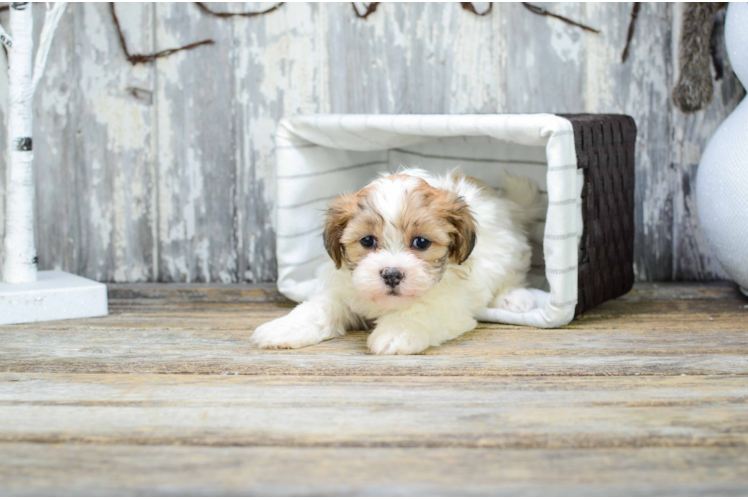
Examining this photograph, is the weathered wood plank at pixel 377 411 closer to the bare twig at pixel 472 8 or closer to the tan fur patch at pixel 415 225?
the tan fur patch at pixel 415 225

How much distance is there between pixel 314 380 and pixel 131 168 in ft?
6.12

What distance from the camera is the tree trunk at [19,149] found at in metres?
2.54

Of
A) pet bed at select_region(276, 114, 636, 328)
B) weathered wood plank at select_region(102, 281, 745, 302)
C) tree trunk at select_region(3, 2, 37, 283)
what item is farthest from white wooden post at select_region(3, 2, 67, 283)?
pet bed at select_region(276, 114, 636, 328)

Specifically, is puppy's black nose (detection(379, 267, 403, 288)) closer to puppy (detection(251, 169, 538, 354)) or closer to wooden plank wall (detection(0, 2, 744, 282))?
puppy (detection(251, 169, 538, 354))

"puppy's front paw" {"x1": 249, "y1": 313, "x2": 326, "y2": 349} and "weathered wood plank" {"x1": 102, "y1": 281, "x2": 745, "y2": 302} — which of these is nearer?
"puppy's front paw" {"x1": 249, "y1": 313, "x2": 326, "y2": 349}

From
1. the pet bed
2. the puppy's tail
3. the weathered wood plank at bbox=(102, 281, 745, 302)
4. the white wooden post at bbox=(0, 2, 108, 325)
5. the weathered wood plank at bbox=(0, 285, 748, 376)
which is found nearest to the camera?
the weathered wood plank at bbox=(0, 285, 748, 376)

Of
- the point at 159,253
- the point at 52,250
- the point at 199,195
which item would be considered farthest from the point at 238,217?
the point at 52,250

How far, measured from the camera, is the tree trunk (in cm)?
254

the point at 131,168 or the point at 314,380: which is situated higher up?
the point at 131,168

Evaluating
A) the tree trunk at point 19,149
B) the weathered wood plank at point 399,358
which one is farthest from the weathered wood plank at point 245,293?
the tree trunk at point 19,149

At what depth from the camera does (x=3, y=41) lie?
2.51 metres

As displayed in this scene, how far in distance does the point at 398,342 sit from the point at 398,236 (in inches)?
12.2

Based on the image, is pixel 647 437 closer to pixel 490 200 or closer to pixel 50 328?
pixel 490 200

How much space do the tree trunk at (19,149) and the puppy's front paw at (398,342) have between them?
142cm
